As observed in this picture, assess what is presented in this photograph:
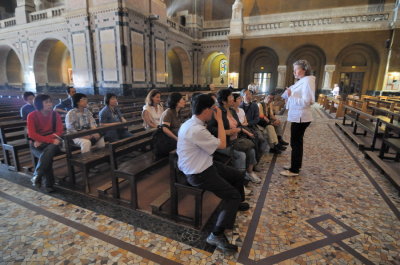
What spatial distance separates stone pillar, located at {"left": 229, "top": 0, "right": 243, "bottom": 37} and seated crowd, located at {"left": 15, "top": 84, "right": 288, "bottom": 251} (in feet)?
46.4

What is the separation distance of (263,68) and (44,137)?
57.8 feet

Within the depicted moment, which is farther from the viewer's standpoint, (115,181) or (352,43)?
(352,43)

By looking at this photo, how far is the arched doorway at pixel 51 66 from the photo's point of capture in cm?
1565

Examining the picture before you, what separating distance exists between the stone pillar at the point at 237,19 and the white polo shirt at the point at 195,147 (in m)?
17.2

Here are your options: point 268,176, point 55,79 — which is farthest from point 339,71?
point 55,79

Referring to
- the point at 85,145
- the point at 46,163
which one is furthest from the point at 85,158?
the point at 46,163

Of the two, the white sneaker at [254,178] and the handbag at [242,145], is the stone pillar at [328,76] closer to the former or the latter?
the white sneaker at [254,178]

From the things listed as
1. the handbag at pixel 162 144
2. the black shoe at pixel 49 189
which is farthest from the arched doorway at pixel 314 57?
the black shoe at pixel 49 189

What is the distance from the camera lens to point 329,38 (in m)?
15.2

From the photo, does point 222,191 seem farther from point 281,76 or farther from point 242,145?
point 281,76

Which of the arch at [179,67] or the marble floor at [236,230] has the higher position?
the arch at [179,67]

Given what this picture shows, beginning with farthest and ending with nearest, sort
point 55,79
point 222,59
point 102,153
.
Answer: point 222,59
point 55,79
point 102,153

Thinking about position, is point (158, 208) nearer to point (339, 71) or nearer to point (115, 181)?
point (115, 181)

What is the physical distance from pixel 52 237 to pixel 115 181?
2.62 feet
